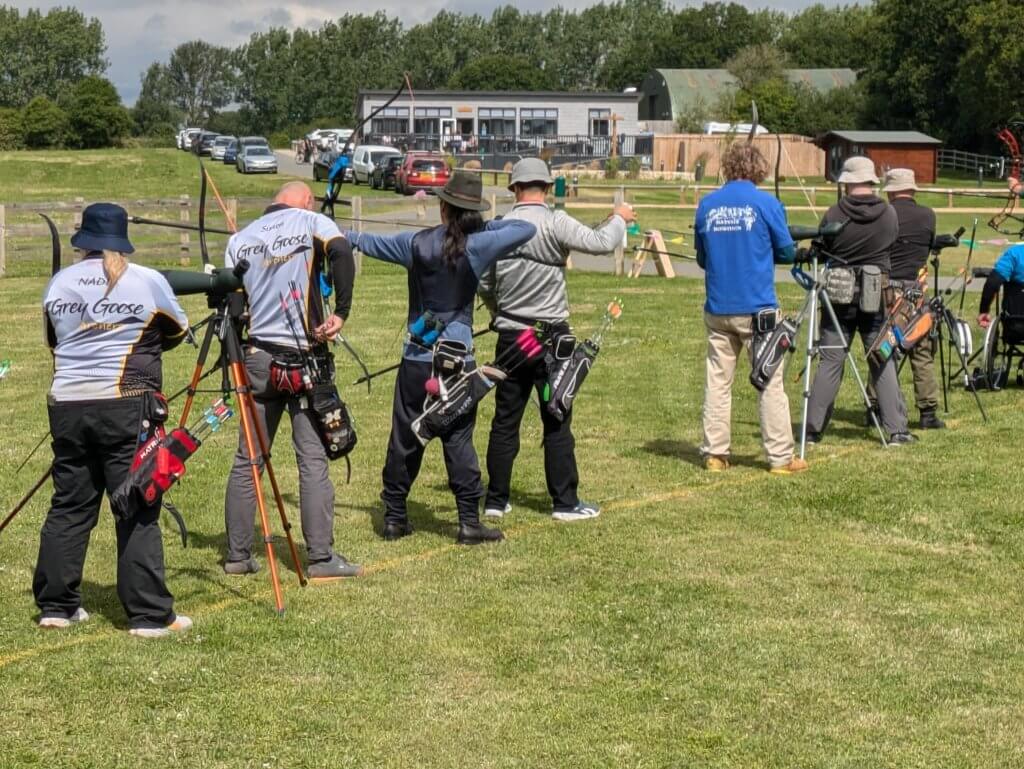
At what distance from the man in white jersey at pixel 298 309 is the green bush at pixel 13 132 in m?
80.5

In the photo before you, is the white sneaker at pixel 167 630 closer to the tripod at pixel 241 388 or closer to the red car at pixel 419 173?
the tripod at pixel 241 388

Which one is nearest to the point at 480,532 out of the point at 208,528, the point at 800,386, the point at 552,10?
the point at 208,528

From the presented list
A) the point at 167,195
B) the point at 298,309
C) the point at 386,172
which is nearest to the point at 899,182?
the point at 298,309

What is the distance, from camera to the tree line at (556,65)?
75.4 meters

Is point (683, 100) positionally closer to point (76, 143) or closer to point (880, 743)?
point (76, 143)

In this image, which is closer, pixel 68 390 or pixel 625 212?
pixel 68 390

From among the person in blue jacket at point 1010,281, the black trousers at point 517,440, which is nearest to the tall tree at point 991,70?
the person in blue jacket at point 1010,281

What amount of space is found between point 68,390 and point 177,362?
8924mm

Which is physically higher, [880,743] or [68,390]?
[68,390]

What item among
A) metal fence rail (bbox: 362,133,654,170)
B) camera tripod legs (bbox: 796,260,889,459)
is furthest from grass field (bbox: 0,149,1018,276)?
camera tripod legs (bbox: 796,260,889,459)

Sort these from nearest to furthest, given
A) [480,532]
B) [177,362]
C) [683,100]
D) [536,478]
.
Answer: [480,532] → [536,478] → [177,362] → [683,100]

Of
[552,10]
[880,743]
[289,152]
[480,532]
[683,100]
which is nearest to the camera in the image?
[880,743]

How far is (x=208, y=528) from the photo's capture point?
8.82 metres

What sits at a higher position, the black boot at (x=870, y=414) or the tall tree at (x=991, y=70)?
the tall tree at (x=991, y=70)
